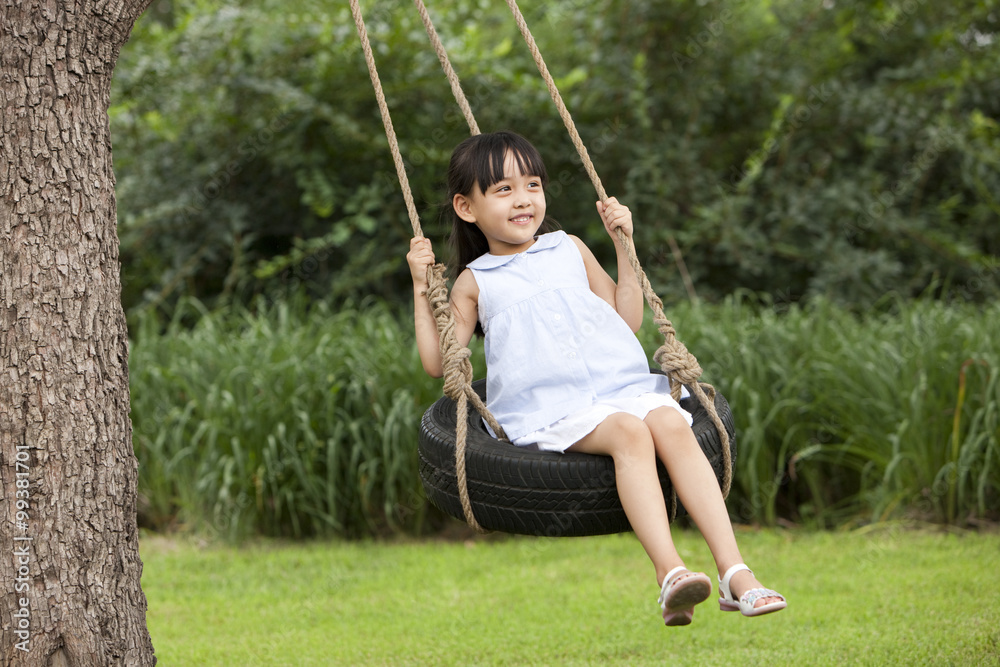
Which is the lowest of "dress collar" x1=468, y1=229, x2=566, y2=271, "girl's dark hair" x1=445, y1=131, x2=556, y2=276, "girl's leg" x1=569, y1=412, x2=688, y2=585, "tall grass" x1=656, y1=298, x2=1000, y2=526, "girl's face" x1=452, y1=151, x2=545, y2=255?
"tall grass" x1=656, y1=298, x2=1000, y2=526

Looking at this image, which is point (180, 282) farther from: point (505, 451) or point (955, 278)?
point (955, 278)

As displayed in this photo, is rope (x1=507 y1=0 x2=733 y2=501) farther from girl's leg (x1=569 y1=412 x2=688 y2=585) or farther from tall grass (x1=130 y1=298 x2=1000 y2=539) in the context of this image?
tall grass (x1=130 y1=298 x2=1000 y2=539)

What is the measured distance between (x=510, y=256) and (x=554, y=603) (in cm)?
137

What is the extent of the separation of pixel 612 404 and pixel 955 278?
4.70m

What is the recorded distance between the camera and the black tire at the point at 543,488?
207 centimetres

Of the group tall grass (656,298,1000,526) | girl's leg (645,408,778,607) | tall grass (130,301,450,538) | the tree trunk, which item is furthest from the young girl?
tall grass (656,298,1000,526)

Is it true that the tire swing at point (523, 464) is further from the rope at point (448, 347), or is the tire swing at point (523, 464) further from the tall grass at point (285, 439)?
the tall grass at point (285, 439)

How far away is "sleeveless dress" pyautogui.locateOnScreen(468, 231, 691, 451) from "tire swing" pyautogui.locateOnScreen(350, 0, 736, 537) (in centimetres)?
10

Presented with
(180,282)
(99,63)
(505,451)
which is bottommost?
(505,451)

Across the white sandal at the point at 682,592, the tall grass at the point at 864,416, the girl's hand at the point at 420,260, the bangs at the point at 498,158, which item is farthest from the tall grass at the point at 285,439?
the white sandal at the point at 682,592

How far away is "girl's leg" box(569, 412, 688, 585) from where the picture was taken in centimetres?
202

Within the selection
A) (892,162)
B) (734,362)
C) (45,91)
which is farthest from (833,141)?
(45,91)

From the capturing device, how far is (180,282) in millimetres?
6047

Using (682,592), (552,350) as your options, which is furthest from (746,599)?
(552,350)
